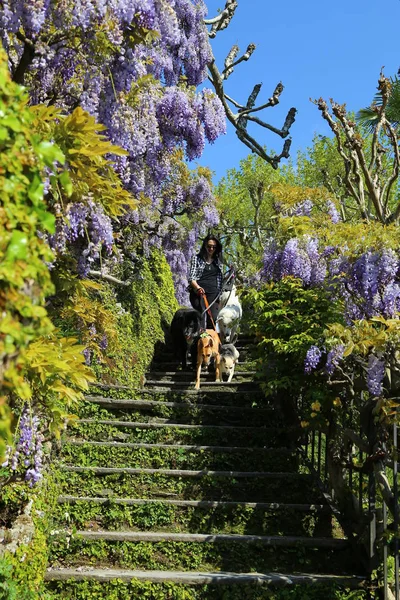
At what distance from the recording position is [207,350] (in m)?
8.52

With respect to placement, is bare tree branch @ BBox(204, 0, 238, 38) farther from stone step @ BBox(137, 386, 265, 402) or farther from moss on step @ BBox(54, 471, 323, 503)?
moss on step @ BBox(54, 471, 323, 503)

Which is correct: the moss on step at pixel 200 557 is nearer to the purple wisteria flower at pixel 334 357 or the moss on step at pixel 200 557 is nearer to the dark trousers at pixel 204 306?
the purple wisteria flower at pixel 334 357

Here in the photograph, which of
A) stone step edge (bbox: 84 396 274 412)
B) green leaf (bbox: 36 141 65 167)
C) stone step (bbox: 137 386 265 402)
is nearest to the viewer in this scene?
green leaf (bbox: 36 141 65 167)

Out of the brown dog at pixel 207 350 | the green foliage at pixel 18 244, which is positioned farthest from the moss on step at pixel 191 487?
the green foliage at pixel 18 244

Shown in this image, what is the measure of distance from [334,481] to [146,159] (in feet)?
13.6

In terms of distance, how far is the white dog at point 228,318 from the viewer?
32.9ft

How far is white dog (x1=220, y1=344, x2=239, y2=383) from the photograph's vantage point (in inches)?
346

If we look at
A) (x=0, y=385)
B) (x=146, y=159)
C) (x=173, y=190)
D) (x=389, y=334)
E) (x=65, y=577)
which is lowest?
(x=65, y=577)

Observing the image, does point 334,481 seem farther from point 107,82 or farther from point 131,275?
point 131,275

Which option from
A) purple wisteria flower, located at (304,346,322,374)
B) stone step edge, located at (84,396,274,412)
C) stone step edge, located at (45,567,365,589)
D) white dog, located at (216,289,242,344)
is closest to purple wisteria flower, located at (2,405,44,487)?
stone step edge, located at (45,567,365,589)

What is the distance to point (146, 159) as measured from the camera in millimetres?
7918

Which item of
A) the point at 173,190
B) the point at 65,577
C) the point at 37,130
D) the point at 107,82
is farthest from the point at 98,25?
the point at 173,190

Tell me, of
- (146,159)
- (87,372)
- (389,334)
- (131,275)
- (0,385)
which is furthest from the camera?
(131,275)

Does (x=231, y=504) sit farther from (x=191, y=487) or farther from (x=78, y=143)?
(x=78, y=143)
